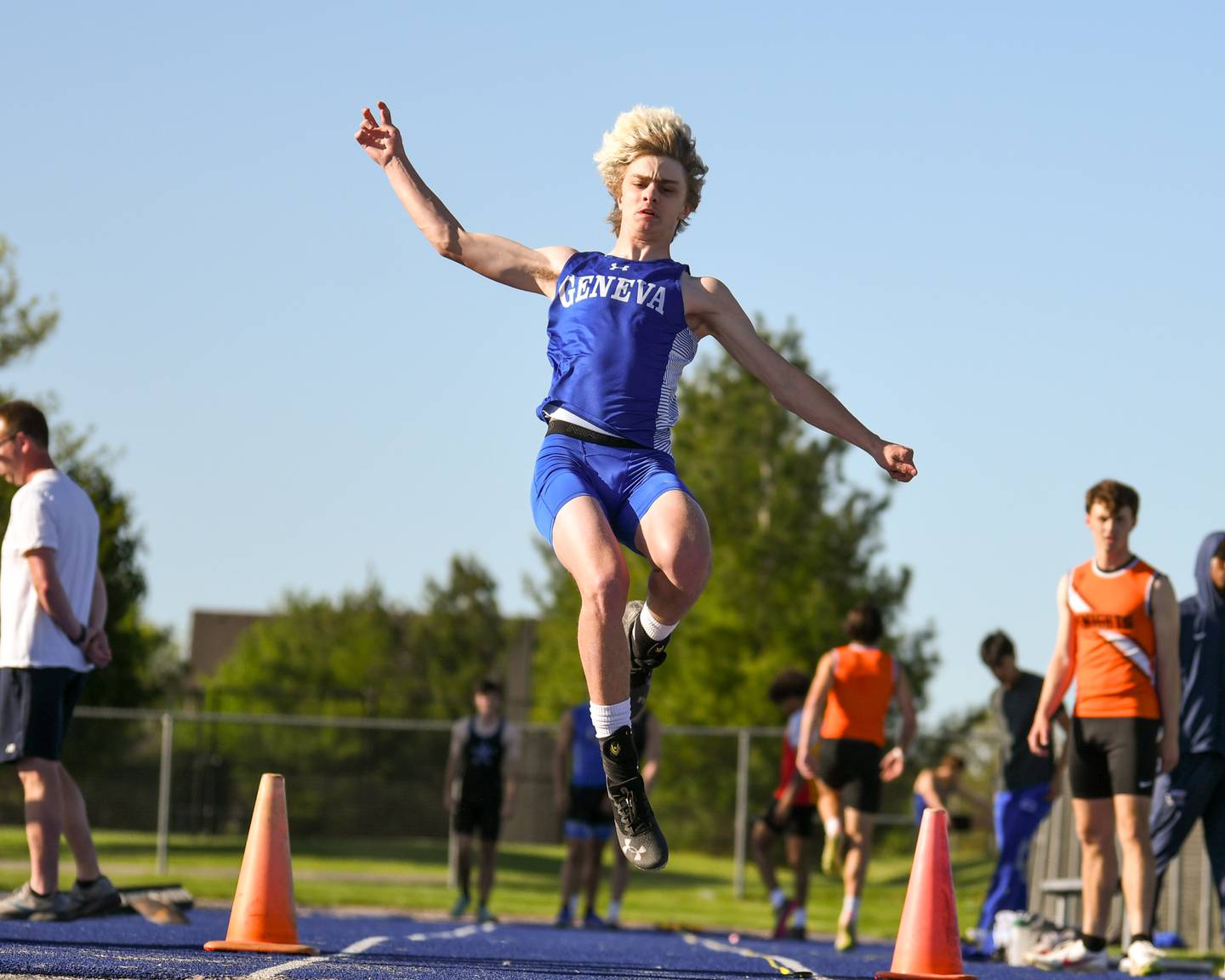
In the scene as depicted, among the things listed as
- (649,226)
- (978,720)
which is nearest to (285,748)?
(978,720)

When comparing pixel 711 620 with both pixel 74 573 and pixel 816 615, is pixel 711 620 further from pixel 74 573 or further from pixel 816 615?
pixel 74 573

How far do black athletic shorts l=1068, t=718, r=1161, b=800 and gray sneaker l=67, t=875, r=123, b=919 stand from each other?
475 cm

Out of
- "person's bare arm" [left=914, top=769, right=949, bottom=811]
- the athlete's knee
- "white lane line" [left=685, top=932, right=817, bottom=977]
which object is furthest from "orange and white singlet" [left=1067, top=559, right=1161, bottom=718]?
"person's bare arm" [left=914, top=769, right=949, bottom=811]

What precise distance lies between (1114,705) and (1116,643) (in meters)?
0.30

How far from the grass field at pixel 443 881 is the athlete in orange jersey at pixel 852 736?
20.8 feet

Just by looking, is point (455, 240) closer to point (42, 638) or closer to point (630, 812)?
A: point (630, 812)

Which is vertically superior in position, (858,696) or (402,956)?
(858,696)

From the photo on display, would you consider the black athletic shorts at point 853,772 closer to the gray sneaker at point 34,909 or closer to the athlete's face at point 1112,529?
the athlete's face at point 1112,529

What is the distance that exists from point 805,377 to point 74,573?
394 cm

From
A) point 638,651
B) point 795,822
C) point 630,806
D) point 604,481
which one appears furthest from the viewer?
point 795,822

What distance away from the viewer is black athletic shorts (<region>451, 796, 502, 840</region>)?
15641 mm

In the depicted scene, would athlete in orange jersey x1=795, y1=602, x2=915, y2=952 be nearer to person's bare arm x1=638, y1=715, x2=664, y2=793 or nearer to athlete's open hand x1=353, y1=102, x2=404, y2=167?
person's bare arm x1=638, y1=715, x2=664, y2=793

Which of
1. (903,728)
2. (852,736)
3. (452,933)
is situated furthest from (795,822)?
(452,933)

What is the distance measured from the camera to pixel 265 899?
725cm
